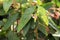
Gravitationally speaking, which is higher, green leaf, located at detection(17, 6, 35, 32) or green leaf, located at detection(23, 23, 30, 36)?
green leaf, located at detection(17, 6, 35, 32)

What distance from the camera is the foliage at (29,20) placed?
64 cm

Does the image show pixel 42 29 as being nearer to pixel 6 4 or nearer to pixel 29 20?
pixel 29 20

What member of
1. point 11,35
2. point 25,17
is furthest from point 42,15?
point 11,35

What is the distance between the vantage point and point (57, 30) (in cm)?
70

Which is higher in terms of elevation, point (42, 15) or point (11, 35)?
point (42, 15)

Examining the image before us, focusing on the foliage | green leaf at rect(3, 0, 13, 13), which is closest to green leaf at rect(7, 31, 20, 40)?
the foliage

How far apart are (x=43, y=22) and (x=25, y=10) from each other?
0.28ft

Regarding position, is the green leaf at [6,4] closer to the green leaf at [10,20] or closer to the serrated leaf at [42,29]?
the green leaf at [10,20]

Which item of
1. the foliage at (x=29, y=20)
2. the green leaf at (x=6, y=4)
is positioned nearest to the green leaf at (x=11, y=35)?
the foliage at (x=29, y=20)

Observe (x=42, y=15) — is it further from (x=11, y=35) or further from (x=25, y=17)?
(x=11, y=35)

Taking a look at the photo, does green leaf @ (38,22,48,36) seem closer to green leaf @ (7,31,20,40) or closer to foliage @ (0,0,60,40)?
foliage @ (0,0,60,40)

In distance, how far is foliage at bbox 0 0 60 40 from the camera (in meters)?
0.64

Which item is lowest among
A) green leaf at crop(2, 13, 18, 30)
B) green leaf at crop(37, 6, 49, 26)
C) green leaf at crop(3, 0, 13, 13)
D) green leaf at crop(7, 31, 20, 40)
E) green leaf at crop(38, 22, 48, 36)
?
green leaf at crop(7, 31, 20, 40)

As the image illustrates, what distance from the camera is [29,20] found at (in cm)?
66
